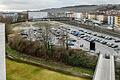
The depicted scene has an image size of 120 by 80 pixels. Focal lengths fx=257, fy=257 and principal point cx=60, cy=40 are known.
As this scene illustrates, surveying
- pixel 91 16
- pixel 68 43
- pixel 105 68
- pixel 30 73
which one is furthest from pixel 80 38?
pixel 30 73

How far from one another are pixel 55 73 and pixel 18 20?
206 centimetres

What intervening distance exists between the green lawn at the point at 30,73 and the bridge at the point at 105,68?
472mm

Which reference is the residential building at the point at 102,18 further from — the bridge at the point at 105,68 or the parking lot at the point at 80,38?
the bridge at the point at 105,68

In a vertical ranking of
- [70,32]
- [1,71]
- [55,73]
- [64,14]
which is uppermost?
[64,14]

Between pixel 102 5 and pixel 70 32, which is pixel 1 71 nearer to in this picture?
pixel 70 32

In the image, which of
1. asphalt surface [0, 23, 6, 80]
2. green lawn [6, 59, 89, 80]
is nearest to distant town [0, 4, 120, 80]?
green lawn [6, 59, 89, 80]

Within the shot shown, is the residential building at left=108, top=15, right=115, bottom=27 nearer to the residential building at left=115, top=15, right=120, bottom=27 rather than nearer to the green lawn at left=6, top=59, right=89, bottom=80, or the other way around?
the residential building at left=115, top=15, right=120, bottom=27

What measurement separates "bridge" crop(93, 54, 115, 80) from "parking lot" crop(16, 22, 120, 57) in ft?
0.49

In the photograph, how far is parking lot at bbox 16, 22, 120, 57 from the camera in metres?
5.92

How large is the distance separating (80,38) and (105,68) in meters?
0.91

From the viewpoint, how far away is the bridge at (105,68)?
5437 millimetres

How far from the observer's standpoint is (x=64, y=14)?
6551 millimetres

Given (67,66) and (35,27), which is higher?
(35,27)

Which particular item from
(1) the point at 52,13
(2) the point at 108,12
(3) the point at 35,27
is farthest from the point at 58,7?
(2) the point at 108,12
